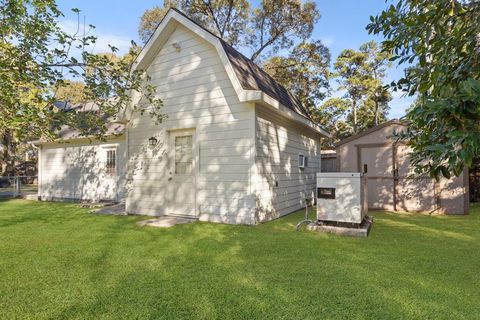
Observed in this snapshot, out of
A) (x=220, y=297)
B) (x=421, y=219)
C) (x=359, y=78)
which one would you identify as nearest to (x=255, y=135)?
(x=220, y=297)

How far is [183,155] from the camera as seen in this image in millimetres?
7508

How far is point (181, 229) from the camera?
604 centimetres

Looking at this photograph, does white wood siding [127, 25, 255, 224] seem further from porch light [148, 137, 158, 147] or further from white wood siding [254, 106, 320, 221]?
white wood siding [254, 106, 320, 221]

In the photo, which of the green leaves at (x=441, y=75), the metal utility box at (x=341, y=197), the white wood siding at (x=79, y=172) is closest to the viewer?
the green leaves at (x=441, y=75)

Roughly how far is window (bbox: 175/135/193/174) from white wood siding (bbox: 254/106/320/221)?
6.13ft

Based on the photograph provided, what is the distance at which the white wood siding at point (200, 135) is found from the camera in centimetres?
659

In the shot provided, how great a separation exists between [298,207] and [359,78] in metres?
17.8

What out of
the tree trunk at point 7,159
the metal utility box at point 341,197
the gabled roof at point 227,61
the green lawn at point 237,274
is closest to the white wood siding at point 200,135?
the gabled roof at point 227,61

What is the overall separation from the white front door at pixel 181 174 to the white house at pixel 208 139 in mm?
25

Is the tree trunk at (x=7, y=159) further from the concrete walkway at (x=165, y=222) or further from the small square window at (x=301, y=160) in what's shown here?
the small square window at (x=301, y=160)

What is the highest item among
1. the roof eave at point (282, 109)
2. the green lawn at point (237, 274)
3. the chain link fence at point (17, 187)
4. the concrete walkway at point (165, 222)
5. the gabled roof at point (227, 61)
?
the gabled roof at point (227, 61)

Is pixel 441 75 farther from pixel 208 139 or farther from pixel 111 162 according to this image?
pixel 111 162

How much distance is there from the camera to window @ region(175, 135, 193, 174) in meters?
7.41

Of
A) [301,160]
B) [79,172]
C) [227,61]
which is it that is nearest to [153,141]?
[227,61]
